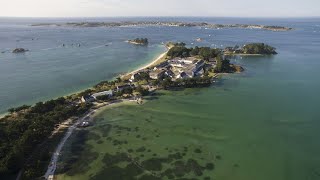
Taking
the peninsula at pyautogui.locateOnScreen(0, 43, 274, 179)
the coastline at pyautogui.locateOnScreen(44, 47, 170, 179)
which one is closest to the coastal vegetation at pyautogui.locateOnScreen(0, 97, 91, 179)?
the peninsula at pyautogui.locateOnScreen(0, 43, 274, 179)

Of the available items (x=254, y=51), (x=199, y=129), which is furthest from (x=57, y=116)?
(x=254, y=51)

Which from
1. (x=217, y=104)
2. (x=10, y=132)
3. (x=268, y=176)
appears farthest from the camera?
(x=217, y=104)

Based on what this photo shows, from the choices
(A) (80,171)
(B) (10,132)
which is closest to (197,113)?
(A) (80,171)

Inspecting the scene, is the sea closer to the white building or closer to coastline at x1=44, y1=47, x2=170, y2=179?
coastline at x1=44, y1=47, x2=170, y2=179

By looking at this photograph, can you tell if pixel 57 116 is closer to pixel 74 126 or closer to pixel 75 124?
pixel 75 124

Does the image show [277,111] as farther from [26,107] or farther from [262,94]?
[26,107]

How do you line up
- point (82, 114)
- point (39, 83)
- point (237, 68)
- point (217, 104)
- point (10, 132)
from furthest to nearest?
point (237, 68) → point (39, 83) → point (217, 104) → point (82, 114) → point (10, 132)

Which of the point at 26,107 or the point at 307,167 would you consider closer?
the point at 307,167

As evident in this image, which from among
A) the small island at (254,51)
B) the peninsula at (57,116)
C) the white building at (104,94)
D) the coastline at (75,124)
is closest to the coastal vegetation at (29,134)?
the peninsula at (57,116)

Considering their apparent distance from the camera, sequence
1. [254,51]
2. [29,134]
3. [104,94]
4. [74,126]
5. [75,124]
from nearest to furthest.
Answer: [29,134] < [74,126] < [75,124] < [104,94] < [254,51]
